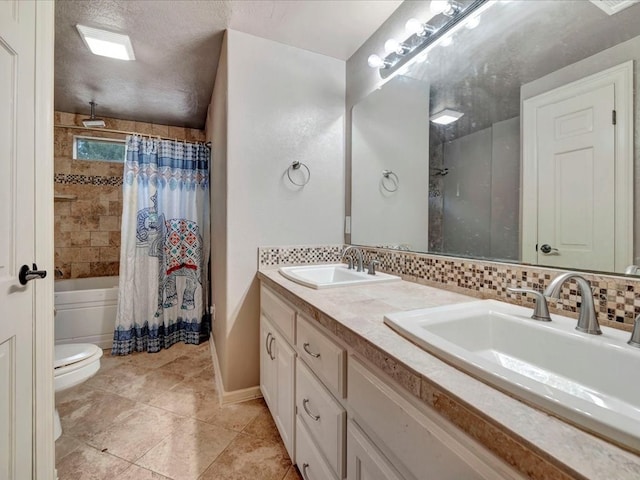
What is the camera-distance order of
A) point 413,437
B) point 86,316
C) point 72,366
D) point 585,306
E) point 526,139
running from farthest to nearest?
point 86,316 → point 72,366 → point 526,139 → point 585,306 → point 413,437

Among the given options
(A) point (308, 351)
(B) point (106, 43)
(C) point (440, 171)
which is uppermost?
(B) point (106, 43)

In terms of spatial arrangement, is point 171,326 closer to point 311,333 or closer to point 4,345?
point 4,345

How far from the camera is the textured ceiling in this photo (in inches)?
60.9

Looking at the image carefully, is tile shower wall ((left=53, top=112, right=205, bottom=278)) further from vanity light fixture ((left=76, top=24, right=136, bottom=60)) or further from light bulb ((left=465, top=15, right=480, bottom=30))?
light bulb ((left=465, top=15, right=480, bottom=30))

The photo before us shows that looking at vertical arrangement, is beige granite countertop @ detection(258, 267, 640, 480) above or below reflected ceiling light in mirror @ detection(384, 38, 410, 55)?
below

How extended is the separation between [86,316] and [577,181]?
11.1 ft

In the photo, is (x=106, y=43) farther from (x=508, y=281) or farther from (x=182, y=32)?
(x=508, y=281)

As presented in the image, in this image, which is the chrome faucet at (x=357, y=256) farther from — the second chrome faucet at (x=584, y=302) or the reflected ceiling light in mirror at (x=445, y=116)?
the second chrome faucet at (x=584, y=302)

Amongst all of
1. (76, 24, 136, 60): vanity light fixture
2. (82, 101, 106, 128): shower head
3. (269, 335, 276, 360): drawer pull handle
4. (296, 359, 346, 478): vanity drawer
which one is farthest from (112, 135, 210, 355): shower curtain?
(296, 359, 346, 478): vanity drawer

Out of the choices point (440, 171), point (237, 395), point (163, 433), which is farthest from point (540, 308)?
point (163, 433)

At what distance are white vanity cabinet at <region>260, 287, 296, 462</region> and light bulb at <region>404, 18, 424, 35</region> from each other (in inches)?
56.2

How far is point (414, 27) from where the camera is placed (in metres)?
1.38

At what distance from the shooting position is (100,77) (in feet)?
7.50

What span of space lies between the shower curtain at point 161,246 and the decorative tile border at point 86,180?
94 centimetres
